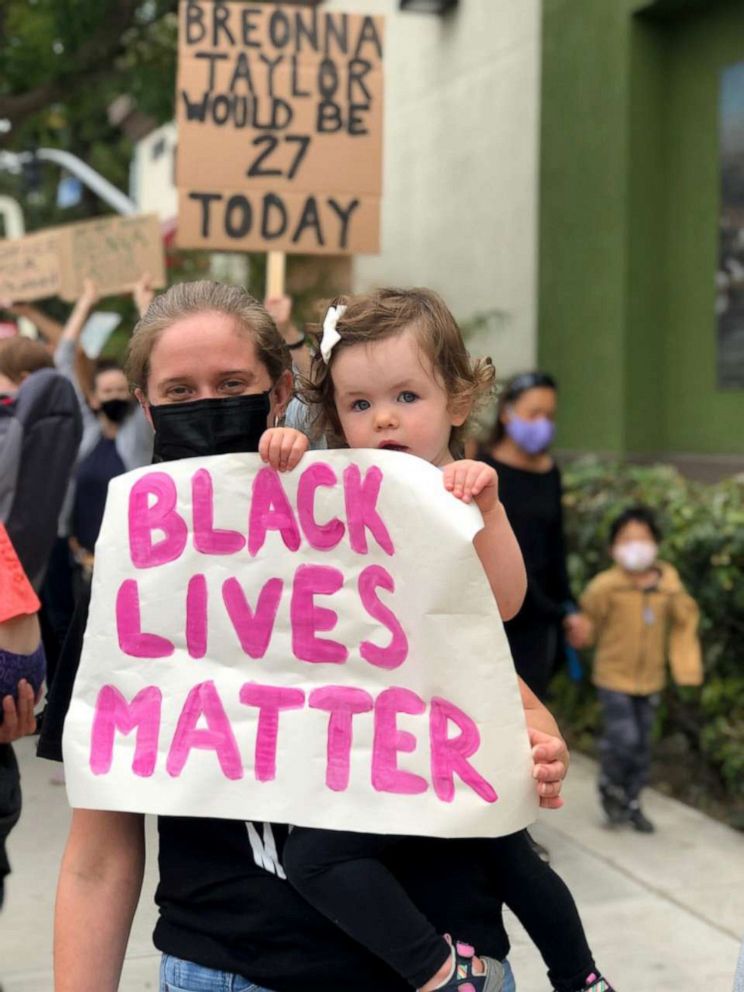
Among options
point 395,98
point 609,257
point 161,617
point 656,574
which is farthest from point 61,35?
point 161,617

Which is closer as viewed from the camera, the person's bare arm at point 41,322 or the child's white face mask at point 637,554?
the child's white face mask at point 637,554

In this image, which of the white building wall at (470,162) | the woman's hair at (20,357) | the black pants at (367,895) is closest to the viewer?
the black pants at (367,895)

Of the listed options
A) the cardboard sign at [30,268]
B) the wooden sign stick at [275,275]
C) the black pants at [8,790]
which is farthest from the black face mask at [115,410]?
the black pants at [8,790]

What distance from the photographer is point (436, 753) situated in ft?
6.02

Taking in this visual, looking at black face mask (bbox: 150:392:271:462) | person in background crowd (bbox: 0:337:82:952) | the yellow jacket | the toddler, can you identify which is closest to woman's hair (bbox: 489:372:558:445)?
the yellow jacket

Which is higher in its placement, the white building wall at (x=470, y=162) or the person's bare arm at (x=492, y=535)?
the white building wall at (x=470, y=162)

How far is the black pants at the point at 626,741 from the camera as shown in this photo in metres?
5.77

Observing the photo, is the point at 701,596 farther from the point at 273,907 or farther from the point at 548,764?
the point at 273,907

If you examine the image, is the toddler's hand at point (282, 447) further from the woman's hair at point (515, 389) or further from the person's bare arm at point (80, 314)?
the person's bare arm at point (80, 314)

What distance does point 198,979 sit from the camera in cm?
181

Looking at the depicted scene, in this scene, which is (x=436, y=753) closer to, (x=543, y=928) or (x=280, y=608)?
(x=280, y=608)

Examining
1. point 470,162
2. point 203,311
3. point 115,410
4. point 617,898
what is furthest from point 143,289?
point 470,162

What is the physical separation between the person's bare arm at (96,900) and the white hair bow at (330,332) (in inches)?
26.9

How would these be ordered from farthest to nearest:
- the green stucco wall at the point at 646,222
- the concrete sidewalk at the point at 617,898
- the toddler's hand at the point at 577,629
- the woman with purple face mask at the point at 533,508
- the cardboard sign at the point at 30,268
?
the green stucco wall at the point at 646,222, the cardboard sign at the point at 30,268, the toddler's hand at the point at 577,629, the woman with purple face mask at the point at 533,508, the concrete sidewalk at the point at 617,898
